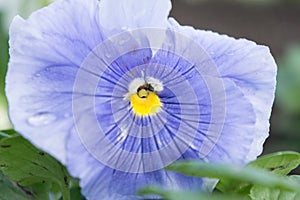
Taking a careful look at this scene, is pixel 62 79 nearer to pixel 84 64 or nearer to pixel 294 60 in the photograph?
pixel 84 64

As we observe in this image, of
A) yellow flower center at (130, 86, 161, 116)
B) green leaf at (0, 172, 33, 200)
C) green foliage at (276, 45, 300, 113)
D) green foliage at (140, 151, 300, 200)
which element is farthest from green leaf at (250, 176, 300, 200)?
green foliage at (276, 45, 300, 113)

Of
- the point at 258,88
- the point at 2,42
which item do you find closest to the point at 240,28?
the point at 2,42

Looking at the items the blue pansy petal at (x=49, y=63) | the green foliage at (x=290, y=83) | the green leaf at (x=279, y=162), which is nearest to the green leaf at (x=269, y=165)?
the green leaf at (x=279, y=162)

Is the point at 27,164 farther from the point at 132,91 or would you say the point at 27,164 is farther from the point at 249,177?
the point at 249,177

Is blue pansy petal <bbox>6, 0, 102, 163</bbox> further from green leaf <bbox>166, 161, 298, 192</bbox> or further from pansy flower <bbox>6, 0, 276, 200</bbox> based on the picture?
green leaf <bbox>166, 161, 298, 192</bbox>

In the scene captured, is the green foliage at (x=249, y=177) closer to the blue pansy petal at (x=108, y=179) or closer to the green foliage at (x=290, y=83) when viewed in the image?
the blue pansy petal at (x=108, y=179)

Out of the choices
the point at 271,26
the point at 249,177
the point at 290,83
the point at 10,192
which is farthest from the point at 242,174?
the point at 271,26
